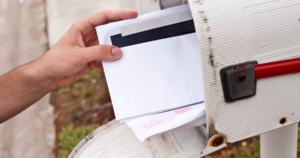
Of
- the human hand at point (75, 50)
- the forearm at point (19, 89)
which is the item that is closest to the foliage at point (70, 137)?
the forearm at point (19, 89)

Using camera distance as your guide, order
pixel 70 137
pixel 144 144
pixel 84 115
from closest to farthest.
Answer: pixel 144 144 → pixel 70 137 → pixel 84 115

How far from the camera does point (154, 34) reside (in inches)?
30.1

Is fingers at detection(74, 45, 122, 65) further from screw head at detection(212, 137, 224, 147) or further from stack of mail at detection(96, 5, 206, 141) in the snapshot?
screw head at detection(212, 137, 224, 147)

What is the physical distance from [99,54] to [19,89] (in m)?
0.66

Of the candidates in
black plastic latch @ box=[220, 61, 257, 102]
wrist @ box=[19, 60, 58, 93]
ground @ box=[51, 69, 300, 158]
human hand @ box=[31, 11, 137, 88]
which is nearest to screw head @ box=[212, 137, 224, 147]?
black plastic latch @ box=[220, 61, 257, 102]

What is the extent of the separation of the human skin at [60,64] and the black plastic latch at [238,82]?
313 millimetres

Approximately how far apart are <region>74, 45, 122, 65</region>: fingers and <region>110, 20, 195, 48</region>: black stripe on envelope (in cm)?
3

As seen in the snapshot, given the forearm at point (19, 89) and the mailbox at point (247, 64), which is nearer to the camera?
the mailbox at point (247, 64)

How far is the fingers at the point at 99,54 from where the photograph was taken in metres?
0.75

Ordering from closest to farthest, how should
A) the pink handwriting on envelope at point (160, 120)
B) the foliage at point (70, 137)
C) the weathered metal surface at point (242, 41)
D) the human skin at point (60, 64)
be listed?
the weathered metal surface at point (242, 41) < the pink handwriting on envelope at point (160, 120) < the human skin at point (60, 64) < the foliage at point (70, 137)

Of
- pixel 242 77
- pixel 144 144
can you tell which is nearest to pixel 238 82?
pixel 242 77

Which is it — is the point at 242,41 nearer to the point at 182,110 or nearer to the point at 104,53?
the point at 182,110

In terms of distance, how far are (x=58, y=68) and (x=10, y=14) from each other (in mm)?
3622

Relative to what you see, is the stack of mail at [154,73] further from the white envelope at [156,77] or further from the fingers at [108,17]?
the fingers at [108,17]
